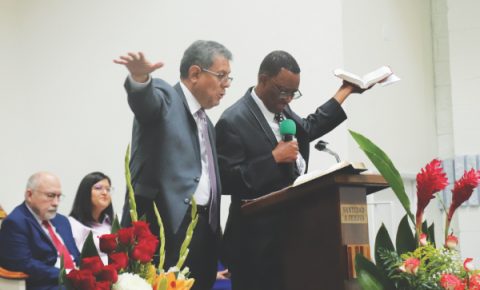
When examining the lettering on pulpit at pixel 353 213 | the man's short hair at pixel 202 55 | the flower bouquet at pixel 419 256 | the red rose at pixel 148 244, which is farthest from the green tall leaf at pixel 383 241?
the man's short hair at pixel 202 55

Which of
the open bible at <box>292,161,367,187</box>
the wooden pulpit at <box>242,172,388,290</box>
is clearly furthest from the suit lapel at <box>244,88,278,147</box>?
the open bible at <box>292,161,367,187</box>

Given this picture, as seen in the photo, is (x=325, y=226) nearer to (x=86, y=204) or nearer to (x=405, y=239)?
(x=405, y=239)

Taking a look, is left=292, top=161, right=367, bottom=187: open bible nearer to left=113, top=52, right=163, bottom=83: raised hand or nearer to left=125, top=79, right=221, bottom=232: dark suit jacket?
left=125, top=79, right=221, bottom=232: dark suit jacket

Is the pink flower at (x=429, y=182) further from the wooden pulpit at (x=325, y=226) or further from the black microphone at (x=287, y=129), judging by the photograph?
the black microphone at (x=287, y=129)

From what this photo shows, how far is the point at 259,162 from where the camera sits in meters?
2.70

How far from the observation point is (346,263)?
7.40 ft

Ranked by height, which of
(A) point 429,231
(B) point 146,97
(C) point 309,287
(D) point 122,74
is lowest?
(C) point 309,287

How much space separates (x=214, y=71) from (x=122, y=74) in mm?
3277

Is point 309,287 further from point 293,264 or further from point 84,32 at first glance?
point 84,32

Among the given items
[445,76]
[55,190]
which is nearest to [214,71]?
[55,190]

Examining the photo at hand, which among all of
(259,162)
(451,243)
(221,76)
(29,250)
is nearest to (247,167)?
(259,162)

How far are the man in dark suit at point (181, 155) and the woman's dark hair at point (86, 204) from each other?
8.14 ft

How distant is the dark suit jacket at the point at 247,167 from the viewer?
2.70m

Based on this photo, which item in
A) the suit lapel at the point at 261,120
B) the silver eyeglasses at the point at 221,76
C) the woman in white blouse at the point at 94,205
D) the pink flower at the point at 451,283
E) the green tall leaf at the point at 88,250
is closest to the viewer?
the green tall leaf at the point at 88,250
